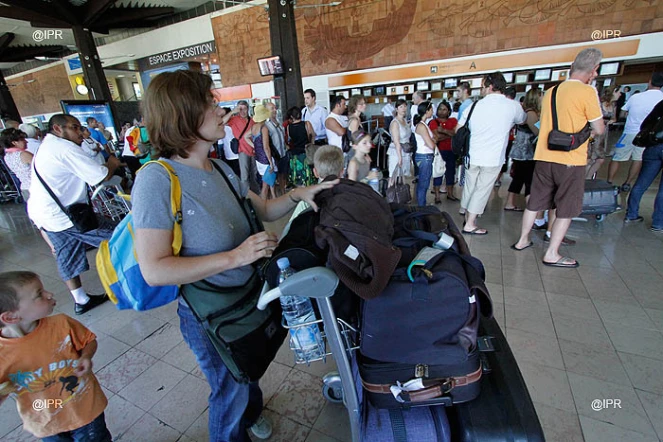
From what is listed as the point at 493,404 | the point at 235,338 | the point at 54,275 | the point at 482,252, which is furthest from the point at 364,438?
the point at 54,275

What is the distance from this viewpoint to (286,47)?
6902 millimetres

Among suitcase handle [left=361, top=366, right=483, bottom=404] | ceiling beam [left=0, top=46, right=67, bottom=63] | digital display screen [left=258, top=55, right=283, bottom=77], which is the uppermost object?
ceiling beam [left=0, top=46, right=67, bottom=63]

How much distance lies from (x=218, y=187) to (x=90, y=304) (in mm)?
2636

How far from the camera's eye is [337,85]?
A: 11539 mm

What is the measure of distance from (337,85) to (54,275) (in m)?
10.4

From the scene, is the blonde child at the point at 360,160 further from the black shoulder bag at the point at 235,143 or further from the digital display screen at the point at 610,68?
the digital display screen at the point at 610,68

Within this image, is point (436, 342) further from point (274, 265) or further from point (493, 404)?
point (274, 265)

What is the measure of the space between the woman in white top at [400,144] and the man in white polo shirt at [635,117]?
10.1ft

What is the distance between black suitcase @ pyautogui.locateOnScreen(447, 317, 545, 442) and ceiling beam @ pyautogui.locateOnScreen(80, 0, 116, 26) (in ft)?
44.7

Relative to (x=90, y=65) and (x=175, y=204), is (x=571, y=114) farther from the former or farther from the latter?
(x=90, y=65)

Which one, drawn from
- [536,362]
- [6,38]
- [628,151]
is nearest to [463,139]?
[536,362]

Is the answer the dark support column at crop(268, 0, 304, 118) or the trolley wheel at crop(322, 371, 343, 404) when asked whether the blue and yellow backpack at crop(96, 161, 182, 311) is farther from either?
the dark support column at crop(268, 0, 304, 118)

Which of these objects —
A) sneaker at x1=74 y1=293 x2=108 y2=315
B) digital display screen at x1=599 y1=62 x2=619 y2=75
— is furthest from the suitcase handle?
digital display screen at x1=599 y1=62 x2=619 y2=75

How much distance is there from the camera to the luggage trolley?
84 cm
